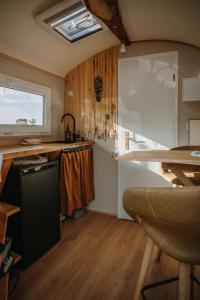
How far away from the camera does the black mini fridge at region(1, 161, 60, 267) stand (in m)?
1.77

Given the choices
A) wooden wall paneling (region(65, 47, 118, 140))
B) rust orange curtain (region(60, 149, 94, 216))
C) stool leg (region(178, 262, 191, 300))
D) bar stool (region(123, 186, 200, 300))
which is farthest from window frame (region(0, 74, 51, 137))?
stool leg (region(178, 262, 191, 300))

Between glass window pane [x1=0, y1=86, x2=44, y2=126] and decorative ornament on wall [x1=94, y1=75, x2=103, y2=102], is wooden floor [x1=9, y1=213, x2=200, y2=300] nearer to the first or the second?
glass window pane [x1=0, y1=86, x2=44, y2=126]

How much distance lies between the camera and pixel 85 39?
2.54 m

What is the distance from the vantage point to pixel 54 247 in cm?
219

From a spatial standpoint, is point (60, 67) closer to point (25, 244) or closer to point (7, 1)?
point (7, 1)

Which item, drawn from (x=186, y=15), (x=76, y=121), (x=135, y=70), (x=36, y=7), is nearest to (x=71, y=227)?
(x=76, y=121)

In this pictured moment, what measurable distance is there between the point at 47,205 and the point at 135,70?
2.03 metres

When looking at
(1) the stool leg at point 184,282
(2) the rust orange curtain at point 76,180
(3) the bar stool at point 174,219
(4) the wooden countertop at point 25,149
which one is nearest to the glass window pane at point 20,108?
(4) the wooden countertop at point 25,149

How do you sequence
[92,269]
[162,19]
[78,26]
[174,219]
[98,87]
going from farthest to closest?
[98,87] → [78,26] → [162,19] → [92,269] → [174,219]

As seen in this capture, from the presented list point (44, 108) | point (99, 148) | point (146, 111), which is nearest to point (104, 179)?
point (99, 148)

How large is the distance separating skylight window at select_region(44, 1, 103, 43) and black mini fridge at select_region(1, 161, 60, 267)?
145 centimetres

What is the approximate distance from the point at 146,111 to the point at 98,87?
2.59 ft

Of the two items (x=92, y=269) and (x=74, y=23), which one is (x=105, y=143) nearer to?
(x=74, y=23)

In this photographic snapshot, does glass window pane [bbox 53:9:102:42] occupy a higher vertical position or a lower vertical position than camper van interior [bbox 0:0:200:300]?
higher
